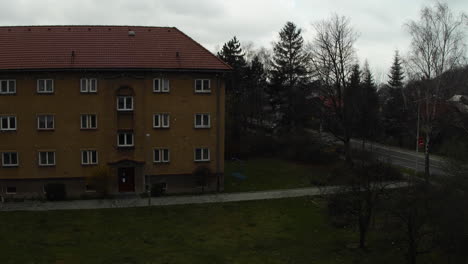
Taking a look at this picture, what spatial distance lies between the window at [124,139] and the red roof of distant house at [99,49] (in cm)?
454

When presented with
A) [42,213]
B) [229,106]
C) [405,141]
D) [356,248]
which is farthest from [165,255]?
[405,141]

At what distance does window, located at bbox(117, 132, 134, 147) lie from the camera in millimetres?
30984

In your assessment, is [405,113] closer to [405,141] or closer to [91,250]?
[405,141]

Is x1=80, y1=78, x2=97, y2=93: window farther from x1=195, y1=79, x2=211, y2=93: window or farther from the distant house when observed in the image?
x1=195, y1=79, x2=211, y2=93: window

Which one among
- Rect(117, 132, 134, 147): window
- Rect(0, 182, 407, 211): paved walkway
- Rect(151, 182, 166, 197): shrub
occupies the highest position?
Rect(117, 132, 134, 147): window

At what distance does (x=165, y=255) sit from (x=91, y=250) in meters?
3.42

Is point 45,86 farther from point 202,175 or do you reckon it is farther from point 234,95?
point 234,95

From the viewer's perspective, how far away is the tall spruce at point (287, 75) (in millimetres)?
49938

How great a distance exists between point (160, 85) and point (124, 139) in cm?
445

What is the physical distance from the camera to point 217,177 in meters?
32.4

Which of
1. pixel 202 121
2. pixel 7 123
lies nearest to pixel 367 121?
pixel 202 121

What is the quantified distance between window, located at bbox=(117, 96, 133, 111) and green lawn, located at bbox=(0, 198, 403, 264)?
7287mm

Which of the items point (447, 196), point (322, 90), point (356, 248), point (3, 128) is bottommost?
point (356, 248)

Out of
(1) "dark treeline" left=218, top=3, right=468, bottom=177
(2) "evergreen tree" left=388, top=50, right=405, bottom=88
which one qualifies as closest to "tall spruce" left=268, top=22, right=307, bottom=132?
(1) "dark treeline" left=218, top=3, right=468, bottom=177
